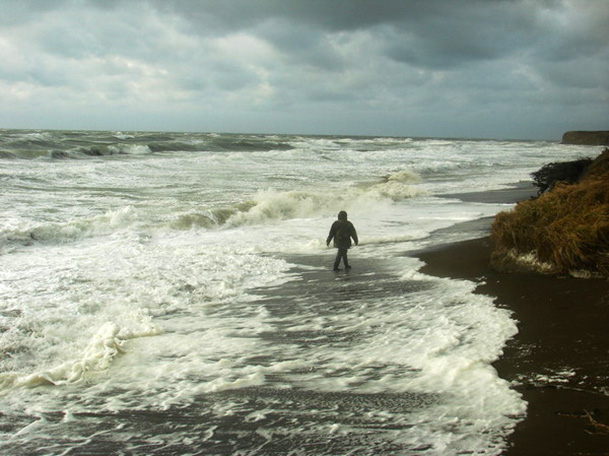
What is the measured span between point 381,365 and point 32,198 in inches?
611

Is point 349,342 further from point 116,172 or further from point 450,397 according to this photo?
point 116,172

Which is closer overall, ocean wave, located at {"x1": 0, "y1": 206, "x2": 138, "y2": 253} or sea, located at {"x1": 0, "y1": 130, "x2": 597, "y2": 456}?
sea, located at {"x1": 0, "y1": 130, "x2": 597, "y2": 456}

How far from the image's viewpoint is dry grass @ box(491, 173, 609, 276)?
681 cm

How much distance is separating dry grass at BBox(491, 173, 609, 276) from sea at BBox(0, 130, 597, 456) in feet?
4.01

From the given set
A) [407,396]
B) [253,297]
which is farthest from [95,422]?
[253,297]

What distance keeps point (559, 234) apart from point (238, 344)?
4660 mm

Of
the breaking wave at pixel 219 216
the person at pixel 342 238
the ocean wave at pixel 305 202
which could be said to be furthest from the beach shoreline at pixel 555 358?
the ocean wave at pixel 305 202

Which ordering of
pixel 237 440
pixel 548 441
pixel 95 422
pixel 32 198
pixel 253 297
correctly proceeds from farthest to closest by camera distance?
pixel 32 198
pixel 253 297
pixel 95 422
pixel 237 440
pixel 548 441

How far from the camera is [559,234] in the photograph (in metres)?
7.21

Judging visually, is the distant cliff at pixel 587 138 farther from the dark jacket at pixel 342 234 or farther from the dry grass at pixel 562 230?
the dark jacket at pixel 342 234

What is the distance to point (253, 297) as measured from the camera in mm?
7434

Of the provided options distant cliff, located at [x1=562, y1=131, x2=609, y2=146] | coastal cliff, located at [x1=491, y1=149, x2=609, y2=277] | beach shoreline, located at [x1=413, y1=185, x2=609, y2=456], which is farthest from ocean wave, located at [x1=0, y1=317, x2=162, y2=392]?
distant cliff, located at [x1=562, y1=131, x2=609, y2=146]

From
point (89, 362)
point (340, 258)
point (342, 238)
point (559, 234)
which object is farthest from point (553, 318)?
point (89, 362)

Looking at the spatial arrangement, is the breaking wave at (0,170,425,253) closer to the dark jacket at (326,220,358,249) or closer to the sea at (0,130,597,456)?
the sea at (0,130,597,456)
